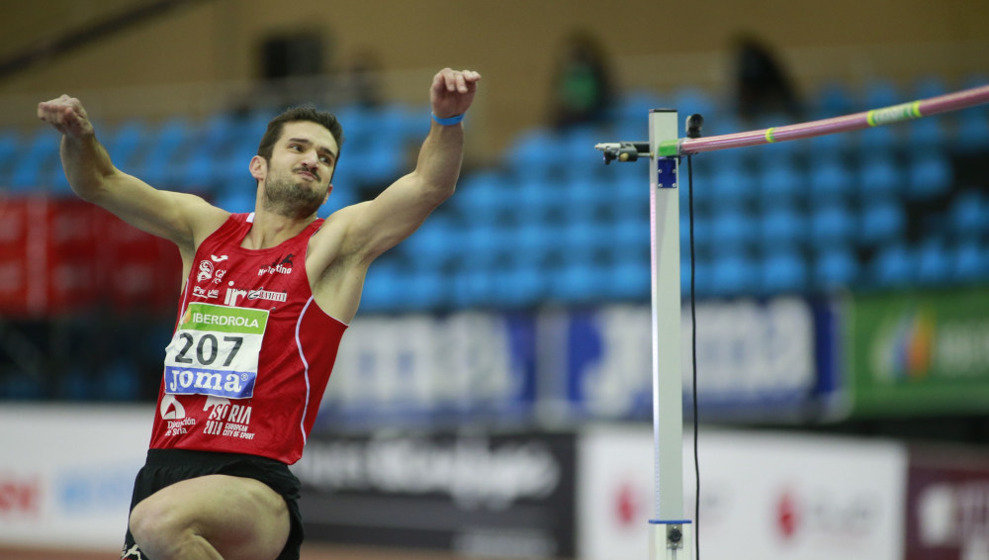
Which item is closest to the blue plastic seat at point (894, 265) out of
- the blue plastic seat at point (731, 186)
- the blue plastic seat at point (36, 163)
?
the blue plastic seat at point (731, 186)

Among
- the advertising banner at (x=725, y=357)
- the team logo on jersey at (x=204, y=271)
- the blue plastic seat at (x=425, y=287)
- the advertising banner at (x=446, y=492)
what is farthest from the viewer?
the blue plastic seat at (x=425, y=287)

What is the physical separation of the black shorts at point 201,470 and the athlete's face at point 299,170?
991mm

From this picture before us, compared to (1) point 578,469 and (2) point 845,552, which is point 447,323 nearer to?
(1) point 578,469

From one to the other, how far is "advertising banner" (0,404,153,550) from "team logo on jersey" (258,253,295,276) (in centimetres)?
688

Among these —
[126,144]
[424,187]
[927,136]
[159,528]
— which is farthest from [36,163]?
[159,528]

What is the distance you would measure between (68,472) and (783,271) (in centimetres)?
669

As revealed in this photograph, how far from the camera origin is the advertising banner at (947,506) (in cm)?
886

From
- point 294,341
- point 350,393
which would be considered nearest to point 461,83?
point 294,341

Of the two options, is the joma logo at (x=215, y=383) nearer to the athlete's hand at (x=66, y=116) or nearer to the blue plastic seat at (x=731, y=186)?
the athlete's hand at (x=66, y=116)

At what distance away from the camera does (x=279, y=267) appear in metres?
4.72

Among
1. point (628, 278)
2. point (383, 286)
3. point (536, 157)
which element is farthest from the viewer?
point (536, 157)

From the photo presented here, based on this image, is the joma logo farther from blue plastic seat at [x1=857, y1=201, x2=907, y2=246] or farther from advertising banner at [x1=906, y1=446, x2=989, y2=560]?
blue plastic seat at [x1=857, y1=201, x2=907, y2=246]

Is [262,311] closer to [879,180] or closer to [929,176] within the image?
[879,180]

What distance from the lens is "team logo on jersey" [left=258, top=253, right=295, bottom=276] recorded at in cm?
471
